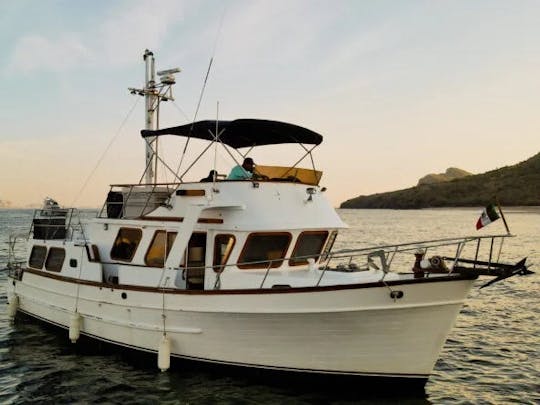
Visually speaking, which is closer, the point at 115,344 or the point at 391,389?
the point at 391,389

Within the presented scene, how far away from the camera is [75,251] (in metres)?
12.2

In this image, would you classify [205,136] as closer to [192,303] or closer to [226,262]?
[226,262]

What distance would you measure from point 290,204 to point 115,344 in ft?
16.6

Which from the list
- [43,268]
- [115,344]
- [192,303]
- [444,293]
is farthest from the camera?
[43,268]

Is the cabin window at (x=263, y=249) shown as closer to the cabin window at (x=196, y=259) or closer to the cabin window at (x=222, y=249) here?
the cabin window at (x=222, y=249)

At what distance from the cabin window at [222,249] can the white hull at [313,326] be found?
97cm

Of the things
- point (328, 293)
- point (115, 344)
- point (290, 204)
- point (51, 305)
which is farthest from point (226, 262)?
point (51, 305)

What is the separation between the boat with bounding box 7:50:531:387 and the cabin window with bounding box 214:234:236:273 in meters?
0.03

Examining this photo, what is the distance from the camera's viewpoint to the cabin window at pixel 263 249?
10005 millimetres

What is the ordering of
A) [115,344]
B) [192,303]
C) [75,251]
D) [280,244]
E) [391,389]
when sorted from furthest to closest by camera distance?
[75,251], [115,344], [280,244], [192,303], [391,389]

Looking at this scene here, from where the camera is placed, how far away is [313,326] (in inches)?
340

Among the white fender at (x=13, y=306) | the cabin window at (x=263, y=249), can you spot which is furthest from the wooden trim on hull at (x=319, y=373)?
the white fender at (x=13, y=306)

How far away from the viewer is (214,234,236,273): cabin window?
10055 millimetres

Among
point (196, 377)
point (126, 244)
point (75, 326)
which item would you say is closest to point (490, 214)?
point (196, 377)
